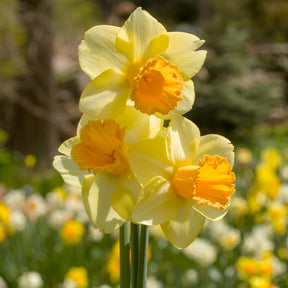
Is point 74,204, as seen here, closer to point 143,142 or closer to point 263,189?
point 263,189

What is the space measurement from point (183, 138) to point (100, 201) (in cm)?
15

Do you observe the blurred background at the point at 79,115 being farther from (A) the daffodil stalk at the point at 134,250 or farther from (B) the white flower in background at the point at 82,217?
(A) the daffodil stalk at the point at 134,250

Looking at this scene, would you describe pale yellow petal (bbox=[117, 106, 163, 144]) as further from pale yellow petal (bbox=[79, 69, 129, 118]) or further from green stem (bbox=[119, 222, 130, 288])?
green stem (bbox=[119, 222, 130, 288])

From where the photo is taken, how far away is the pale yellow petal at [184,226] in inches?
20.1

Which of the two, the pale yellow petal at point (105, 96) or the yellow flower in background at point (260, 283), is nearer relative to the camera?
the pale yellow petal at point (105, 96)

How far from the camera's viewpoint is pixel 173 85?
47cm

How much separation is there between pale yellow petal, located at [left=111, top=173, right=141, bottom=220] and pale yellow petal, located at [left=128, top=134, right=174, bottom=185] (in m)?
0.02

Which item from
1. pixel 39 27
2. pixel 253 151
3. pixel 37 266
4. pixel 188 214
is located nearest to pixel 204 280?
pixel 37 266

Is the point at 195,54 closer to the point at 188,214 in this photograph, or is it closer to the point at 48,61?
the point at 188,214

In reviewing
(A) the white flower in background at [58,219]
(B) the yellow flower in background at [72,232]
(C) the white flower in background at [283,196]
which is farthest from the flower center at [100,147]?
(C) the white flower in background at [283,196]

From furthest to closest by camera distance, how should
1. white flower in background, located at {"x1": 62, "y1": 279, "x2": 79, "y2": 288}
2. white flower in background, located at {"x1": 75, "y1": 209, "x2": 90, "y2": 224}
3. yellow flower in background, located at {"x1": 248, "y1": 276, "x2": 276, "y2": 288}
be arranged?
white flower in background, located at {"x1": 75, "y1": 209, "x2": 90, "y2": 224} → white flower in background, located at {"x1": 62, "y1": 279, "x2": 79, "y2": 288} → yellow flower in background, located at {"x1": 248, "y1": 276, "x2": 276, "y2": 288}

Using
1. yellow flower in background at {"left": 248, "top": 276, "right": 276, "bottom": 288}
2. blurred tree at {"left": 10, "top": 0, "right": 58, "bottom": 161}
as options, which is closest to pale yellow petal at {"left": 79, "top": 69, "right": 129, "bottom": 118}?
yellow flower in background at {"left": 248, "top": 276, "right": 276, "bottom": 288}

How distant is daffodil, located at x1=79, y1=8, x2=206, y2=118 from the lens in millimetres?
479

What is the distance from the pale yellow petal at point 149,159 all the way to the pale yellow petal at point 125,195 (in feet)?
0.07
